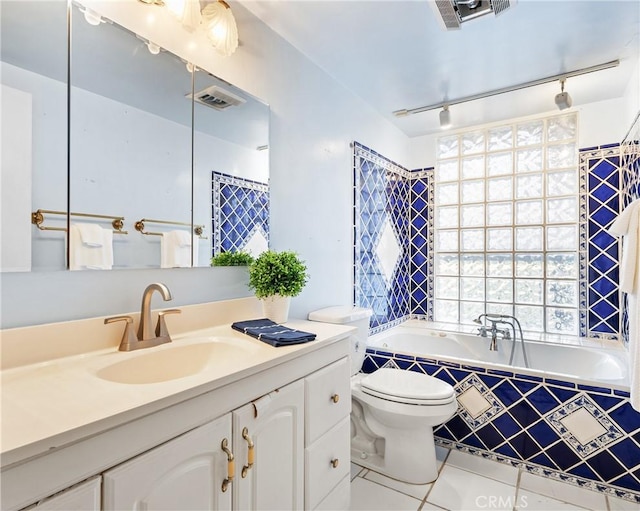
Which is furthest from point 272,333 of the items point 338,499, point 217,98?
point 217,98

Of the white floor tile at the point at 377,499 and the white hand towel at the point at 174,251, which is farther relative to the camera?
the white floor tile at the point at 377,499

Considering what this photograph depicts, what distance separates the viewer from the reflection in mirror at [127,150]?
112 centimetres

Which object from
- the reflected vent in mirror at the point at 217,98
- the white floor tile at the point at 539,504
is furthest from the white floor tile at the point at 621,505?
the reflected vent in mirror at the point at 217,98

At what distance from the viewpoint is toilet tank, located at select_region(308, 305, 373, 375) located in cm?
200

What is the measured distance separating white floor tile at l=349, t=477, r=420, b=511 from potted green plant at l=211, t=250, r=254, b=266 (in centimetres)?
131

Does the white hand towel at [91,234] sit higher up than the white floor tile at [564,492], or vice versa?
the white hand towel at [91,234]

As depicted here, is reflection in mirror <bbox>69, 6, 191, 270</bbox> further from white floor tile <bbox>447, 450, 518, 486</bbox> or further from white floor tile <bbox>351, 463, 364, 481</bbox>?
white floor tile <bbox>447, 450, 518, 486</bbox>

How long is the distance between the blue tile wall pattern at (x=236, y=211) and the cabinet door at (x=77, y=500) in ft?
3.27

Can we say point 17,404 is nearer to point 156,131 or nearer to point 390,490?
point 156,131

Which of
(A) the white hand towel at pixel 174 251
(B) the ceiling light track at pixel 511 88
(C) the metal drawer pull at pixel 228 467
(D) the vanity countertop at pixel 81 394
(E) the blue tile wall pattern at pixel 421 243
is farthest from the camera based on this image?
(E) the blue tile wall pattern at pixel 421 243

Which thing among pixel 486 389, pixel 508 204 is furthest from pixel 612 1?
pixel 486 389

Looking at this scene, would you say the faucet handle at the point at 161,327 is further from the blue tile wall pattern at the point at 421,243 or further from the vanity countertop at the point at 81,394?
the blue tile wall pattern at the point at 421,243

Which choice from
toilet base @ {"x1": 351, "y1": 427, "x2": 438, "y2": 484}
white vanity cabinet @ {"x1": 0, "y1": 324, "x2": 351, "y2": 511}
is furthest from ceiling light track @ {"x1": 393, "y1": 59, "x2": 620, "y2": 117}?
toilet base @ {"x1": 351, "y1": 427, "x2": 438, "y2": 484}

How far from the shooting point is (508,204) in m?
3.09
